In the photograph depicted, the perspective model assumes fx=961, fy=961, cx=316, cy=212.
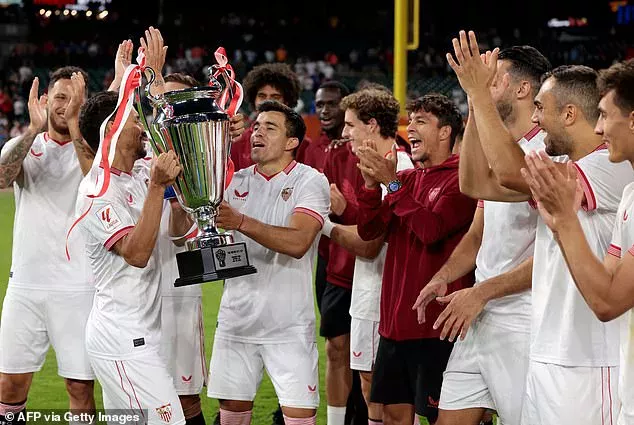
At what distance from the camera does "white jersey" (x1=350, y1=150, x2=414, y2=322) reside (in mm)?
6062

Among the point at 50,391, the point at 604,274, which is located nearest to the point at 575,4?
the point at 50,391

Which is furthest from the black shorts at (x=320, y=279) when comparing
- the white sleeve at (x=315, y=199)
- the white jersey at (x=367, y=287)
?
the white sleeve at (x=315, y=199)

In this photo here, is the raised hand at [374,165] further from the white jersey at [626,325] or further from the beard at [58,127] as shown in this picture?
the beard at [58,127]

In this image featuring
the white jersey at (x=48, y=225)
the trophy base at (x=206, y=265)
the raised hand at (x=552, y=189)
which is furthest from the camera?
the white jersey at (x=48, y=225)

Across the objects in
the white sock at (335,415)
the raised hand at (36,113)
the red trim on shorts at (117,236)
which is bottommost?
the white sock at (335,415)

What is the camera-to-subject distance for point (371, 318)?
6090 mm

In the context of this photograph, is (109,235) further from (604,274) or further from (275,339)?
(604,274)

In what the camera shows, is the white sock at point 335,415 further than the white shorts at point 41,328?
Yes

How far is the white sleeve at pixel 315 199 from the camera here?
5320 mm

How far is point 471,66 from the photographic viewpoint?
399cm

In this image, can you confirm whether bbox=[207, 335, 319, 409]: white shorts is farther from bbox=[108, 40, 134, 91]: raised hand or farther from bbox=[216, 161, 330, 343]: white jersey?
bbox=[108, 40, 134, 91]: raised hand

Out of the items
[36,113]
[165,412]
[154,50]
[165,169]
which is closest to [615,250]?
[165,169]

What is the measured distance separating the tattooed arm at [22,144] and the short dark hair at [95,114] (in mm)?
668

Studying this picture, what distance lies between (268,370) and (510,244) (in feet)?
5.17
